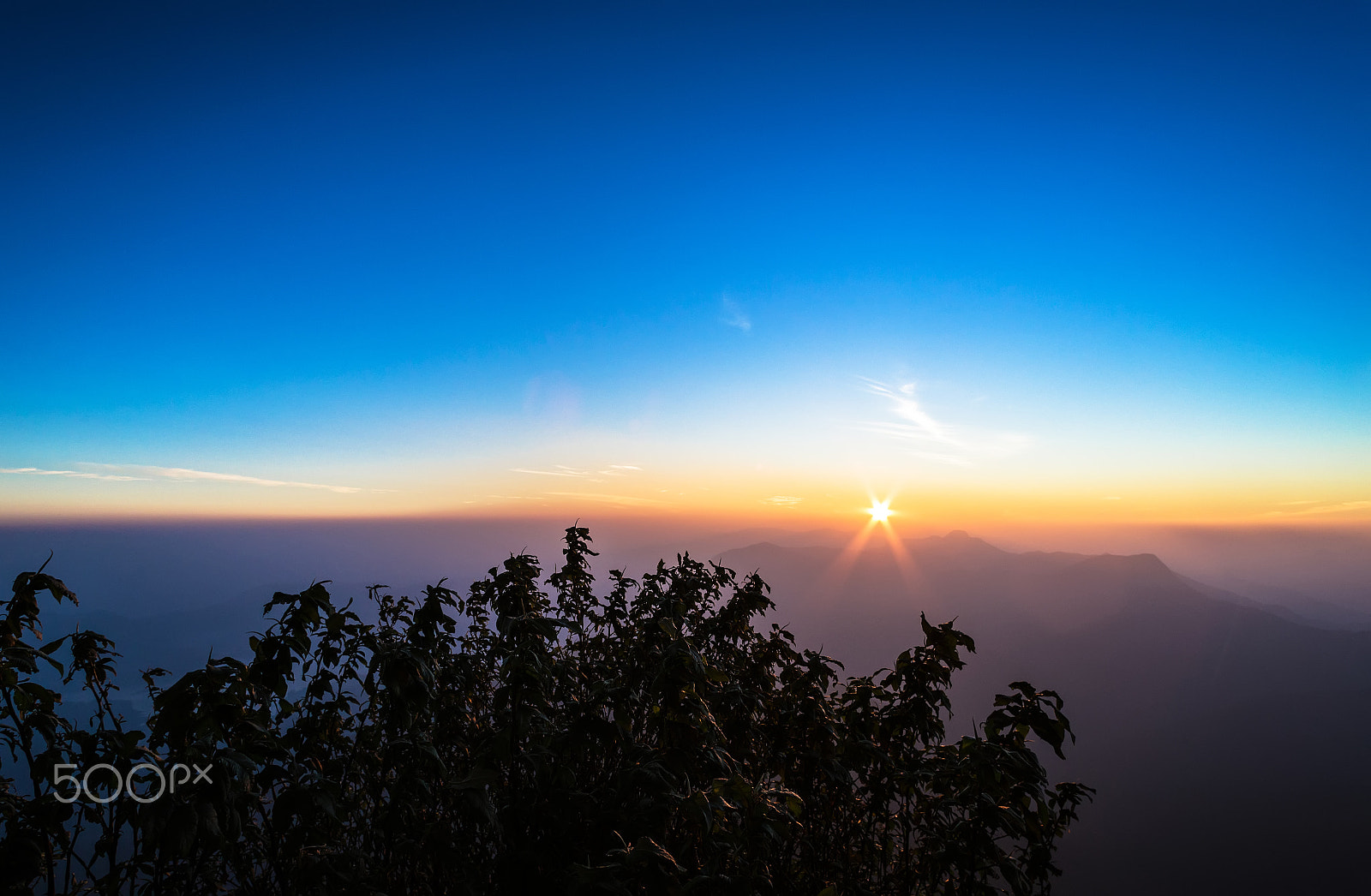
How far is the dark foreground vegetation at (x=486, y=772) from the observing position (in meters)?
3.04

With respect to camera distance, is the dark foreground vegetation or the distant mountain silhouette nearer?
the dark foreground vegetation

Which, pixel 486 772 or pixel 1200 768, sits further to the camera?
pixel 1200 768

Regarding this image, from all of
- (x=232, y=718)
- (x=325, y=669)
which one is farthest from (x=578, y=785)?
(x=232, y=718)

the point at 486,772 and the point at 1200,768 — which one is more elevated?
the point at 486,772

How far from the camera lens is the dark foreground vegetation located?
3037 mm

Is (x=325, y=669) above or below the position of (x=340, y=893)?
above

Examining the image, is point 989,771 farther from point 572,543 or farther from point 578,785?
point 572,543

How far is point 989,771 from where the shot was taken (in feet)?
12.4

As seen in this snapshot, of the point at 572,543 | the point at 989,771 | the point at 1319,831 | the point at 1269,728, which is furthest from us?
the point at 1269,728

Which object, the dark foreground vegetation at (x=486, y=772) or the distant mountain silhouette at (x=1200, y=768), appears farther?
the distant mountain silhouette at (x=1200, y=768)

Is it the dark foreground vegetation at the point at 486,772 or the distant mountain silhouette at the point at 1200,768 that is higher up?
the dark foreground vegetation at the point at 486,772

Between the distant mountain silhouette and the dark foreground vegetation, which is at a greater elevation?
the dark foreground vegetation

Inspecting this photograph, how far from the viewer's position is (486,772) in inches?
134

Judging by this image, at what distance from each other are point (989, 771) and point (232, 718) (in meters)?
4.79
